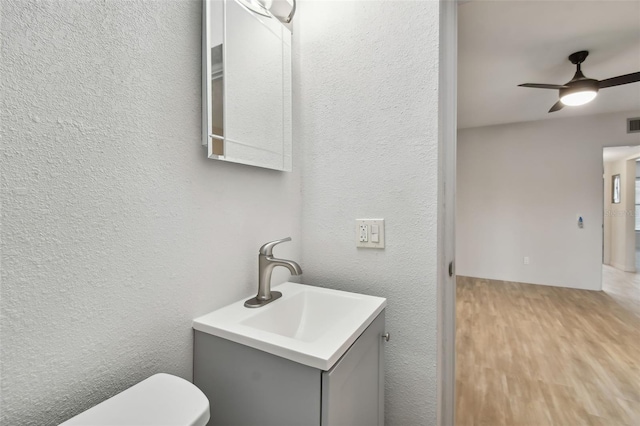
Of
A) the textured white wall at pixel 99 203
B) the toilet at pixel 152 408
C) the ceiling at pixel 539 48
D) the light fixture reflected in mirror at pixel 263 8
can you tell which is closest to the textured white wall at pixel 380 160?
the light fixture reflected in mirror at pixel 263 8

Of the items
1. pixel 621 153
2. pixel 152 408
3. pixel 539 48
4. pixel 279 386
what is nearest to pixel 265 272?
pixel 279 386

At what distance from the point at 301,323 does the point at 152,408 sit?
554 mm

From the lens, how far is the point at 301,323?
1033mm

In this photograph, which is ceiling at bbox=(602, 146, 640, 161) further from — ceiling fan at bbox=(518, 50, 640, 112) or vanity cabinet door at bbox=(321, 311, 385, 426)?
vanity cabinet door at bbox=(321, 311, 385, 426)

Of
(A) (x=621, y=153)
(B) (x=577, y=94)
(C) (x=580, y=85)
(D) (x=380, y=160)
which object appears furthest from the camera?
(A) (x=621, y=153)

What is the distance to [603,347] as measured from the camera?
2373mm

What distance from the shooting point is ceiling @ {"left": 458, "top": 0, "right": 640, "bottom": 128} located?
2.01m

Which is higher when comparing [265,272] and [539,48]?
[539,48]

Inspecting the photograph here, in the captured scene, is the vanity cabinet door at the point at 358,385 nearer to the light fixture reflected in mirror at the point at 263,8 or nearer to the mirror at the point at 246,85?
the mirror at the point at 246,85

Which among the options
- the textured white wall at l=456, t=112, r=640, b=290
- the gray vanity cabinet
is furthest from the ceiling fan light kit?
the gray vanity cabinet

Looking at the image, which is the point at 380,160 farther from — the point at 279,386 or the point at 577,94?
the point at 577,94

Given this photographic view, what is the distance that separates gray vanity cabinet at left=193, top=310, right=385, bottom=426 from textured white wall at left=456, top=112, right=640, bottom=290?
445cm

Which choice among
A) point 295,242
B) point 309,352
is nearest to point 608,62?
point 295,242

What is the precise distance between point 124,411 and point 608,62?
4197mm
